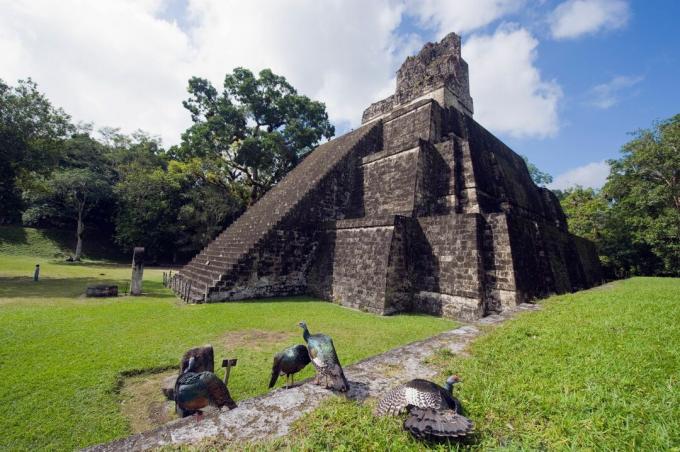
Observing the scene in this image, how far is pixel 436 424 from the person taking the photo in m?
1.71

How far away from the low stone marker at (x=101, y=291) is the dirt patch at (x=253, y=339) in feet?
18.0

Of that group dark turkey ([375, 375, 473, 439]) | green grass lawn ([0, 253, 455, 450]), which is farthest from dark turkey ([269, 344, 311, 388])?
dark turkey ([375, 375, 473, 439])

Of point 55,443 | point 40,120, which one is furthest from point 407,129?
point 40,120

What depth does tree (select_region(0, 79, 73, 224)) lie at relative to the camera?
1048 centimetres

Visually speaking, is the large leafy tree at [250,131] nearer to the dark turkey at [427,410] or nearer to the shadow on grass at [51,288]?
the shadow on grass at [51,288]

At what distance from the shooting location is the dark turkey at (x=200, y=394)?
2.24 m

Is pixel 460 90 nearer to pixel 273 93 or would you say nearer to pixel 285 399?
pixel 273 93

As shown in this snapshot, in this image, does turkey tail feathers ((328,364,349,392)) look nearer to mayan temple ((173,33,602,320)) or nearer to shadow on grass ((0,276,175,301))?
mayan temple ((173,33,602,320))

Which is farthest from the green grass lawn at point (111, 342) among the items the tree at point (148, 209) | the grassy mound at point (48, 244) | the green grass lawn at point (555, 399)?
the grassy mound at point (48, 244)

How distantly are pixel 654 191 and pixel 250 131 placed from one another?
77.0ft

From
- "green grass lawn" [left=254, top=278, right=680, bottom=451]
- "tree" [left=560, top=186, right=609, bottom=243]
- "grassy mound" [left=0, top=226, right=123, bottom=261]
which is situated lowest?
"green grass lawn" [left=254, top=278, right=680, bottom=451]

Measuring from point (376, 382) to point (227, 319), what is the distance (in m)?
4.63

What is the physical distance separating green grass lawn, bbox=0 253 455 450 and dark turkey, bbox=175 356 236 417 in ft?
3.30

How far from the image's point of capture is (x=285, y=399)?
7.41 feet
